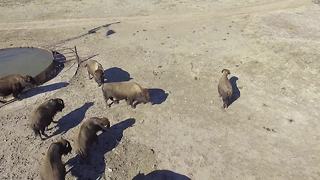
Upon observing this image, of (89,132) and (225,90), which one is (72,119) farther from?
(225,90)

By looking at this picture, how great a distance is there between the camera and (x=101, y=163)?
1658 cm

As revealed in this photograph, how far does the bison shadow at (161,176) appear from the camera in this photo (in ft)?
51.6

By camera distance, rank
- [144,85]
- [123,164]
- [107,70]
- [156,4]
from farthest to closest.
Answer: [156,4]
[107,70]
[144,85]
[123,164]

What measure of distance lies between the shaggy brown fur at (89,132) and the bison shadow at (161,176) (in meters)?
2.32

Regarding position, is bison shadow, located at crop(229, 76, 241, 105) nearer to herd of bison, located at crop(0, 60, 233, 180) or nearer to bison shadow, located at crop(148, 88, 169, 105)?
herd of bison, located at crop(0, 60, 233, 180)

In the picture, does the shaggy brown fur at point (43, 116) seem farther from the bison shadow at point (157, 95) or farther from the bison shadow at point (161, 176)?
the bison shadow at point (161, 176)

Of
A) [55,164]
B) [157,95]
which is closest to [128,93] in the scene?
[157,95]

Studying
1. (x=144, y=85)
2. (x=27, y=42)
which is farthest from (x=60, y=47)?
(x=144, y=85)

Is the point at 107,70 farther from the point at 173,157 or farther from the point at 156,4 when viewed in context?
the point at 156,4

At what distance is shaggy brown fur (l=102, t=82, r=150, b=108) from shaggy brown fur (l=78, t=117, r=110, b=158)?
7.05 feet

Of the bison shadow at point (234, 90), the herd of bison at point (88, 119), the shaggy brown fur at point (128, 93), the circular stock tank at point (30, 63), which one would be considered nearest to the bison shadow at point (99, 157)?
the herd of bison at point (88, 119)

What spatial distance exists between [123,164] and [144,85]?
624cm

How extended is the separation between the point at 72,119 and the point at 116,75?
4.41 m

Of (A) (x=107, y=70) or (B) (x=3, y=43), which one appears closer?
(A) (x=107, y=70)
